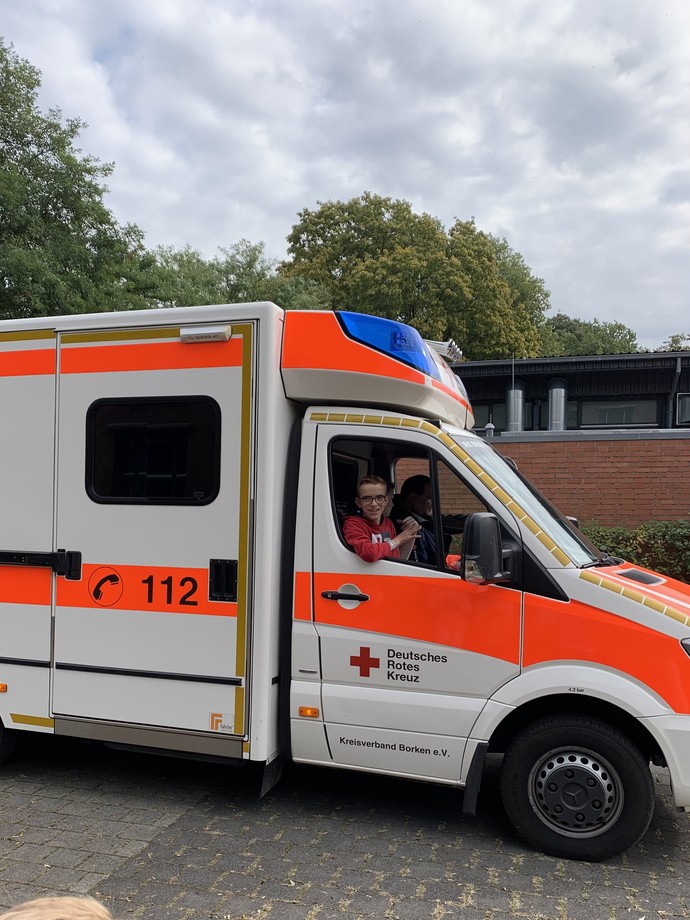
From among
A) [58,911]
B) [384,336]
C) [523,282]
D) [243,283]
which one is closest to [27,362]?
[384,336]

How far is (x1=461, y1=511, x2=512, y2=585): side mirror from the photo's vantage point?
363cm

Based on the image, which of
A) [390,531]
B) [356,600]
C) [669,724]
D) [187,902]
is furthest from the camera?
[390,531]

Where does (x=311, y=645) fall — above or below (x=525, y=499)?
below

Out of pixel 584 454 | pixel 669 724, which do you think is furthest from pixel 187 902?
pixel 584 454

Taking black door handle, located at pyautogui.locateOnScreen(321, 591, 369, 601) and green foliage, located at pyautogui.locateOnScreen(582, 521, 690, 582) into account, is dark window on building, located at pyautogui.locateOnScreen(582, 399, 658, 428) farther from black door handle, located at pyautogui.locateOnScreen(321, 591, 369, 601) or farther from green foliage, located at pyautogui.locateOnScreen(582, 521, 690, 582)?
black door handle, located at pyautogui.locateOnScreen(321, 591, 369, 601)

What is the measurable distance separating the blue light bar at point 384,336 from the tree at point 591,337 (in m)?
46.1

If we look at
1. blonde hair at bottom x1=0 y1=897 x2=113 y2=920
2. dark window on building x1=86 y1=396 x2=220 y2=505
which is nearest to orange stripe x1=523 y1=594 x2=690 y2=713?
dark window on building x1=86 y1=396 x2=220 y2=505

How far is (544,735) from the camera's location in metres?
3.76

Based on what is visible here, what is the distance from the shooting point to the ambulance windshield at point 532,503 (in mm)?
4000

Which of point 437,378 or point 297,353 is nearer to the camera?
point 297,353

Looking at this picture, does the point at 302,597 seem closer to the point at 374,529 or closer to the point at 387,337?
the point at 374,529

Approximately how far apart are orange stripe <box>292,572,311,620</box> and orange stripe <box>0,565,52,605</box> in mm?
1553

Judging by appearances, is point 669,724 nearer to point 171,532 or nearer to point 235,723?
point 235,723

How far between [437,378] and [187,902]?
2984 millimetres
